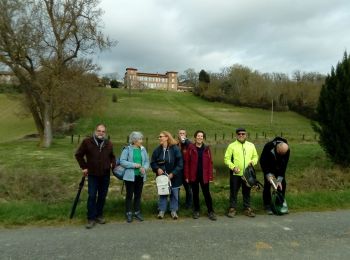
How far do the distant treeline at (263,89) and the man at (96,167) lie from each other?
6726 centimetres

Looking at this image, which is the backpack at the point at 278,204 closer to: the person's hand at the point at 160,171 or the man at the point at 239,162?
the man at the point at 239,162

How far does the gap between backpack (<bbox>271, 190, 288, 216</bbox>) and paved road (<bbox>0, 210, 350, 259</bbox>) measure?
1.32ft

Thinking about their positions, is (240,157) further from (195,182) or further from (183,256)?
(183,256)

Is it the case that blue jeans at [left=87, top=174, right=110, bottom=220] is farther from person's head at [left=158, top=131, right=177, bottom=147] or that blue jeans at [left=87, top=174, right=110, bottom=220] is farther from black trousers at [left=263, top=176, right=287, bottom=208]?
black trousers at [left=263, top=176, right=287, bottom=208]

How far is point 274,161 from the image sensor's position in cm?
802

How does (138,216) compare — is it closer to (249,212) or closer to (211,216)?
(211,216)

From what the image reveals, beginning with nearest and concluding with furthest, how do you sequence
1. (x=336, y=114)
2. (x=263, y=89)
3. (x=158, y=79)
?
1. (x=336, y=114)
2. (x=263, y=89)
3. (x=158, y=79)

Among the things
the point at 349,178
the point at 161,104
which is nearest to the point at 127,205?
Answer: the point at 349,178

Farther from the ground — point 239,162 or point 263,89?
point 263,89

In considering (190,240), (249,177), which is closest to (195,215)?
(249,177)

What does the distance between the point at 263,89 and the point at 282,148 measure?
77859mm

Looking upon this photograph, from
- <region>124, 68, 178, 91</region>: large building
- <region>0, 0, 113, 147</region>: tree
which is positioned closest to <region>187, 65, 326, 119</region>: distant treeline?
<region>0, 0, 113, 147</region>: tree

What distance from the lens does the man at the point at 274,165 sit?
25.9 ft

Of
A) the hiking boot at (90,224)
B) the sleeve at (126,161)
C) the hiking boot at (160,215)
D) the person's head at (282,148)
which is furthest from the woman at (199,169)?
the hiking boot at (90,224)
